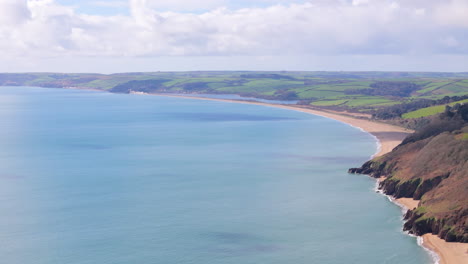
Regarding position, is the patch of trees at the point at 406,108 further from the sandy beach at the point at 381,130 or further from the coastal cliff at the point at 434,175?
the coastal cliff at the point at 434,175

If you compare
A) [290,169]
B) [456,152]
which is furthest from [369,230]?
[290,169]

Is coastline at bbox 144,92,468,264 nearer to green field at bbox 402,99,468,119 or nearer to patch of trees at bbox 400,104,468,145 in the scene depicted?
green field at bbox 402,99,468,119

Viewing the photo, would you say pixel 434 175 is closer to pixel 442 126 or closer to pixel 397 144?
pixel 442 126

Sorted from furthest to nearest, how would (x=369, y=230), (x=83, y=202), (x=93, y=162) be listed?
1. (x=93, y=162)
2. (x=83, y=202)
3. (x=369, y=230)

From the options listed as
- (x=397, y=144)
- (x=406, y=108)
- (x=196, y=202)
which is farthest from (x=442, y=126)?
(x=406, y=108)

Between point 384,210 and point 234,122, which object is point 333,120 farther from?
point 384,210

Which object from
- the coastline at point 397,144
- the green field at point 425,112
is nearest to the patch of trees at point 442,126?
the coastline at point 397,144

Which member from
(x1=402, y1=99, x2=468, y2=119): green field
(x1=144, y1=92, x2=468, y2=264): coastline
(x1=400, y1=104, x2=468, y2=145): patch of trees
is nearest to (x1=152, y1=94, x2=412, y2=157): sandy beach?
(x1=144, y1=92, x2=468, y2=264): coastline
